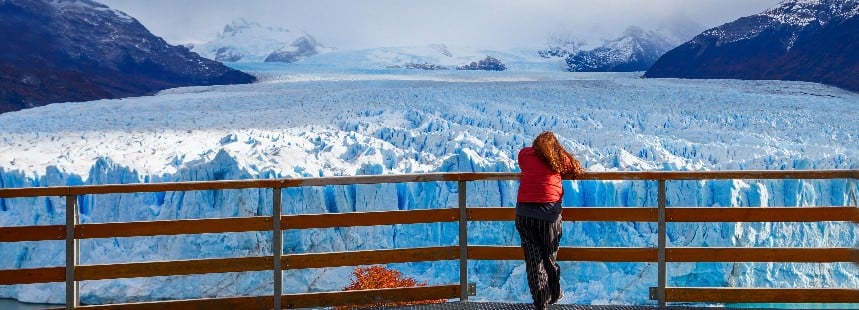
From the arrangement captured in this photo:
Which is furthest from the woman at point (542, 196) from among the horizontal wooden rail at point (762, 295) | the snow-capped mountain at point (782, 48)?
the snow-capped mountain at point (782, 48)

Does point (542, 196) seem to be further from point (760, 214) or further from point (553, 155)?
point (760, 214)

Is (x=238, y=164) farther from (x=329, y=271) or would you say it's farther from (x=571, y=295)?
(x=571, y=295)

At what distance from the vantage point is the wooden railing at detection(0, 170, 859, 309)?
4633mm

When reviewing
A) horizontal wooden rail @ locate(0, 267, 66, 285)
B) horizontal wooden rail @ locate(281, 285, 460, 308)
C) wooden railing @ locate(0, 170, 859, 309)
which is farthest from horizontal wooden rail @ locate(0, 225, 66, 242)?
horizontal wooden rail @ locate(281, 285, 460, 308)

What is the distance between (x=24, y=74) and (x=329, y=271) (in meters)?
24.9

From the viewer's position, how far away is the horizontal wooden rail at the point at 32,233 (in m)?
4.56

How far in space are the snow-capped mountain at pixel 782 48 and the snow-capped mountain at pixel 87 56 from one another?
A: 19.3 m

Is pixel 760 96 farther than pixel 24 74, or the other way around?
pixel 24 74

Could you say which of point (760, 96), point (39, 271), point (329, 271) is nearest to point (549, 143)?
point (39, 271)

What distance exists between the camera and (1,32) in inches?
1658

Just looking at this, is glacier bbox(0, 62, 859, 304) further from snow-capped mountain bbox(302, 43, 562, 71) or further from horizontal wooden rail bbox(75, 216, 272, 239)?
snow-capped mountain bbox(302, 43, 562, 71)

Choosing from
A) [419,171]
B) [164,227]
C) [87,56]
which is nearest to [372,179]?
[164,227]

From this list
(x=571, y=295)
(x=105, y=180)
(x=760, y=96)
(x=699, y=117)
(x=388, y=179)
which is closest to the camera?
(x=388, y=179)

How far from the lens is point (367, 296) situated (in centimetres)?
492
